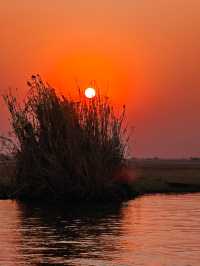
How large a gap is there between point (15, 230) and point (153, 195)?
1778 cm

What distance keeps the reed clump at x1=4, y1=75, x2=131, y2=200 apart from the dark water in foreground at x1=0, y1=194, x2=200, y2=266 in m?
3.02

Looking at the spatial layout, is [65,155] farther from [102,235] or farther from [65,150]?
[102,235]

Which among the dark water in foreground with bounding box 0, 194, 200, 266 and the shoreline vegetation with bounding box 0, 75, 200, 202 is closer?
the dark water in foreground with bounding box 0, 194, 200, 266

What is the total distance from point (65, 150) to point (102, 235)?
14627mm

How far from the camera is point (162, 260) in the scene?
16.2m

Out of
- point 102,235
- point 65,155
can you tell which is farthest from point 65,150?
point 102,235

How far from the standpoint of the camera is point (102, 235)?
2055cm

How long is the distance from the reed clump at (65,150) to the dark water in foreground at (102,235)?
3.02 m

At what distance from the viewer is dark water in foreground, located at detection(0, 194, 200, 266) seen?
16391mm

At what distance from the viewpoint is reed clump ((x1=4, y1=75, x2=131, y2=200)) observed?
3444cm

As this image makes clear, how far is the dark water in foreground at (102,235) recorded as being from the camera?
1639 cm

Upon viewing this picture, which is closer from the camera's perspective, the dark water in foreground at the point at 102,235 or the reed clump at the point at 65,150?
the dark water in foreground at the point at 102,235

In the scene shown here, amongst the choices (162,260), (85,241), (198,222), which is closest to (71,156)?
(198,222)

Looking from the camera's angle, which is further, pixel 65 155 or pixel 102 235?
pixel 65 155
